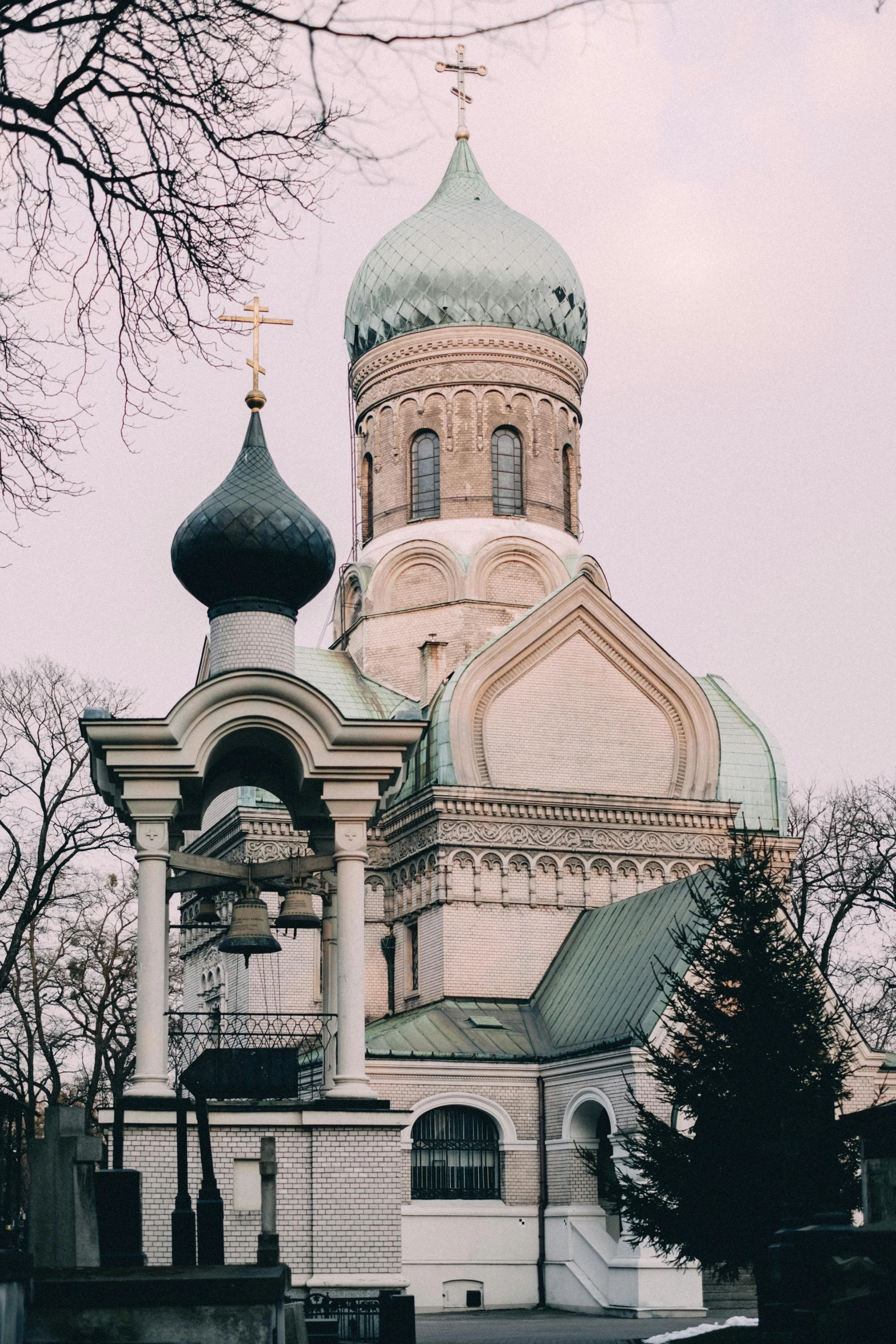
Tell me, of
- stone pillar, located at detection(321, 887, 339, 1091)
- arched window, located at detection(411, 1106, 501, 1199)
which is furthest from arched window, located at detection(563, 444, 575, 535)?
stone pillar, located at detection(321, 887, 339, 1091)

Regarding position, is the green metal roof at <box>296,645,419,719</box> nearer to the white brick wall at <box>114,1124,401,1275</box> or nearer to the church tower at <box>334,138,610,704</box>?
the church tower at <box>334,138,610,704</box>

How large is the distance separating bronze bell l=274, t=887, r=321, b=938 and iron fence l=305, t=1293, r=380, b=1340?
2773mm

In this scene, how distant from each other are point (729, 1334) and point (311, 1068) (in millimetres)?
5263

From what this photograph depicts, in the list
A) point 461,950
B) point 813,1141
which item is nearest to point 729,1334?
point 813,1141

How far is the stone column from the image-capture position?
14.1 metres

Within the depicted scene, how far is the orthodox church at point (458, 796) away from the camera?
48.6 ft

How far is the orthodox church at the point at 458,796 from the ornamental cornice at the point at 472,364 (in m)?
0.05

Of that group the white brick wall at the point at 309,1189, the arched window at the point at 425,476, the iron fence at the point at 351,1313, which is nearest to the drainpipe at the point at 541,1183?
the white brick wall at the point at 309,1189

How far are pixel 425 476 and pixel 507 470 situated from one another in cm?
132

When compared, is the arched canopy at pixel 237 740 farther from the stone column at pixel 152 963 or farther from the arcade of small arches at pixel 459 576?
the arcade of small arches at pixel 459 576

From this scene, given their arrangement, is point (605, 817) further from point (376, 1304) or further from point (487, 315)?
point (376, 1304)

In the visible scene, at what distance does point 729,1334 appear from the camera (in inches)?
509

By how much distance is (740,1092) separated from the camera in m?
15.8

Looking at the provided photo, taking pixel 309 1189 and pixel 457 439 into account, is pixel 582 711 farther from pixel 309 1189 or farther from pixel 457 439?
pixel 309 1189
